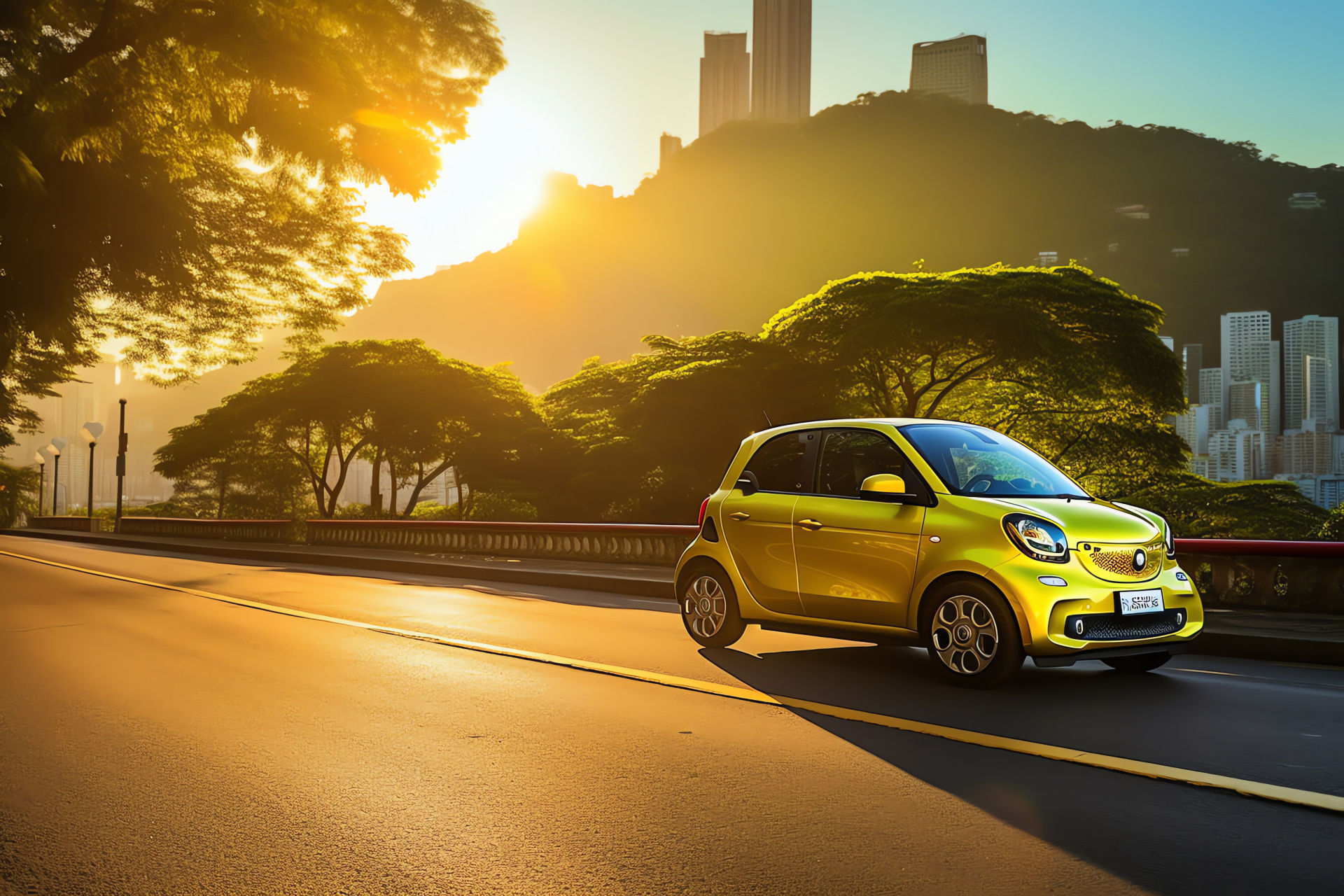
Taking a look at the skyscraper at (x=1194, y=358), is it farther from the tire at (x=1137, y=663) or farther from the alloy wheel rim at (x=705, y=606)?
the alloy wheel rim at (x=705, y=606)

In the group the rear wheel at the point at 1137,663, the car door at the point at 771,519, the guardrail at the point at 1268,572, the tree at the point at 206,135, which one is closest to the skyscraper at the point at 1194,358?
the tree at the point at 206,135

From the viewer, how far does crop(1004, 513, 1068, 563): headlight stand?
21.4 feet

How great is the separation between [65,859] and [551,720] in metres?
2.72

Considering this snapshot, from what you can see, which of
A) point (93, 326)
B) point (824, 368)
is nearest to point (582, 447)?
point (824, 368)

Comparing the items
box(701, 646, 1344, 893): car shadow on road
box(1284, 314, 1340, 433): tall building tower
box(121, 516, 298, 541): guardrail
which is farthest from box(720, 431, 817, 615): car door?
box(1284, 314, 1340, 433): tall building tower

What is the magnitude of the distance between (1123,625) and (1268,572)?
16.7 ft

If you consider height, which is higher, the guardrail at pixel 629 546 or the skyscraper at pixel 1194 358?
the skyscraper at pixel 1194 358

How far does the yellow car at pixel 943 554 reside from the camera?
6523 mm

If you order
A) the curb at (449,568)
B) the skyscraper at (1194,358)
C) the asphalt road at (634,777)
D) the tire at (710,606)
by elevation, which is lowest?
the curb at (449,568)

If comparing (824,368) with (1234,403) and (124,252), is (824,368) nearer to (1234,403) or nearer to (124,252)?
(124,252)

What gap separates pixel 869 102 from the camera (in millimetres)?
165750

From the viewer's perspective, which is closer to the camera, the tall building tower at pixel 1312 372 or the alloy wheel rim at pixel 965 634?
the alloy wheel rim at pixel 965 634

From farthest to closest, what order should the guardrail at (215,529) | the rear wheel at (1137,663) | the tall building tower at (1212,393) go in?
the tall building tower at (1212,393)
the guardrail at (215,529)
the rear wheel at (1137,663)

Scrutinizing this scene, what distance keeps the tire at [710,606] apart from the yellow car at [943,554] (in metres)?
0.02
